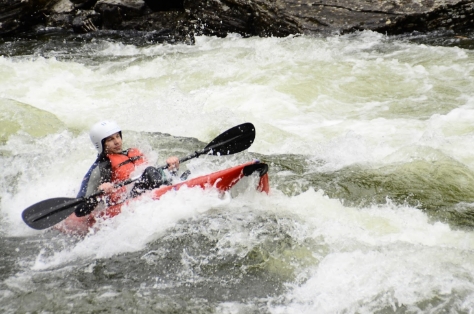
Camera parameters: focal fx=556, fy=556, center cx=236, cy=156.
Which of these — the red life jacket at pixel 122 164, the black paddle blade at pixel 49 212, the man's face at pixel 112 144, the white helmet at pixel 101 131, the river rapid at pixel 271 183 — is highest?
the white helmet at pixel 101 131

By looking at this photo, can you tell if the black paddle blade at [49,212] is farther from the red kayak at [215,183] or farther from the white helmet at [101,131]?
the white helmet at [101,131]

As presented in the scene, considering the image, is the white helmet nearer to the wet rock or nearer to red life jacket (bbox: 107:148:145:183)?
red life jacket (bbox: 107:148:145:183)

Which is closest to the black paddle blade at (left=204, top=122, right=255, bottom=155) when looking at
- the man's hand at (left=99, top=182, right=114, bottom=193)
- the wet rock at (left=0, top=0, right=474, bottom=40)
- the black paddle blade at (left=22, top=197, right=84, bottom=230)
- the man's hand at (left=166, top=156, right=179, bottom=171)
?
the man's hand at (left=166, top=156, right=179, bottom=171)

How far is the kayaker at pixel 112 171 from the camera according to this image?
4.48m

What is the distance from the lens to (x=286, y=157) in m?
5.68

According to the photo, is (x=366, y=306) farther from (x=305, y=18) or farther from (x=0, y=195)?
(x=305, y=18)

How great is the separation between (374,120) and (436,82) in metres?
1.59

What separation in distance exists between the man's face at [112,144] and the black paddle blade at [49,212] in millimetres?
631

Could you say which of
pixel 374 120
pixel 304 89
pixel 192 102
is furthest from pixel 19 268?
pixel 304 89

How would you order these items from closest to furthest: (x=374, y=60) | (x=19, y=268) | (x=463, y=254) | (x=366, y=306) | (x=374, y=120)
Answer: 1. (x=366, y=306)
2. (x=463, y=254)
3. (x=19, y=268)
4. (x=374, y=120)
5. (x=374, y=60)

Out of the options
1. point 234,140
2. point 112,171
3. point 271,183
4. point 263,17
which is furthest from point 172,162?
point 263,17

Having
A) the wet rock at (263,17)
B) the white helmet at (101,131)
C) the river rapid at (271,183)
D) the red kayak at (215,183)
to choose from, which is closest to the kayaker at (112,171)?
the white helmet at (101,131)

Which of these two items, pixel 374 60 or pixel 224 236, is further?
pixel 374 60

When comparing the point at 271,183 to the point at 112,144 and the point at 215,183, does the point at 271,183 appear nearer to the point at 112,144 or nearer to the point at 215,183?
the point at 215,183
